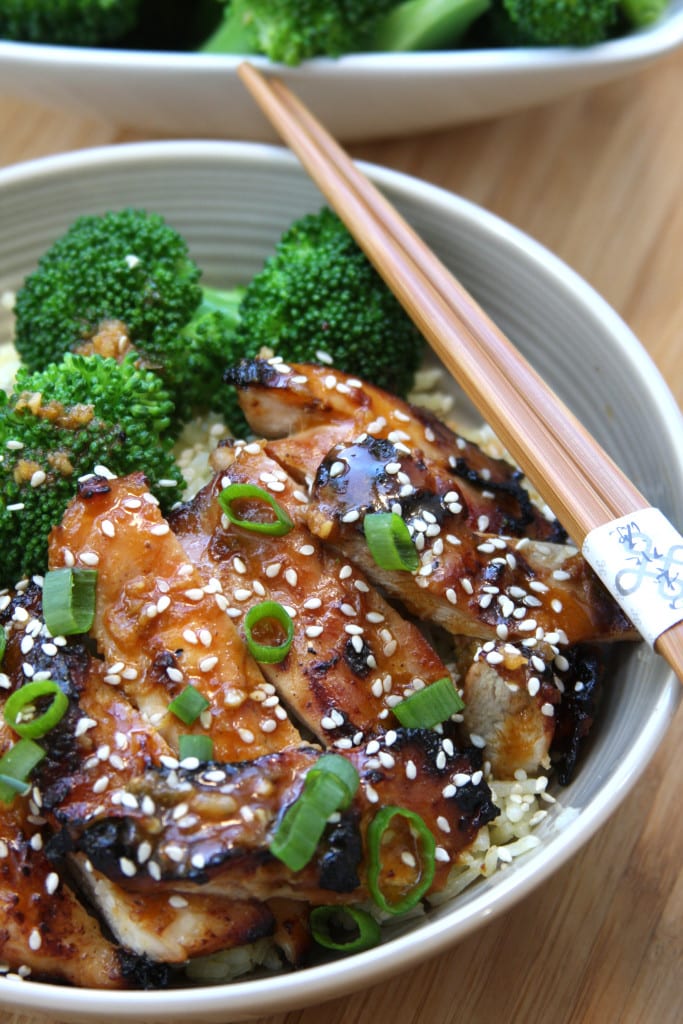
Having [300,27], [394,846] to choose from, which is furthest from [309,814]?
[300,27]

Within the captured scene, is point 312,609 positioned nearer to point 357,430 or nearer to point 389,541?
point 389,541

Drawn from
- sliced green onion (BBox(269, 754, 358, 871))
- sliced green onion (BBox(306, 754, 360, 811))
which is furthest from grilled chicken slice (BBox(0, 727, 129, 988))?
sliced green onion (BBox(306, 754, 360, 811))

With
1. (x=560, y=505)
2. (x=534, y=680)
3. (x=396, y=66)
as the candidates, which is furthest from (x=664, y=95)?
(x=534, y=680)

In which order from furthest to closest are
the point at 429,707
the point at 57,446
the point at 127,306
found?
the point at 127,306
the point at 57,446
the point at 429,707

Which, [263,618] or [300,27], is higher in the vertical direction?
[300,27]

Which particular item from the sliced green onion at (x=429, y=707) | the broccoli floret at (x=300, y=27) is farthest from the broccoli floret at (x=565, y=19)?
the sliced green onion at (x=429, y=707)

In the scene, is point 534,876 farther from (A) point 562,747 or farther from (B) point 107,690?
(B) point 107,690
